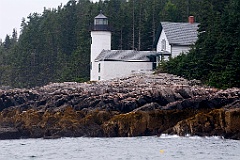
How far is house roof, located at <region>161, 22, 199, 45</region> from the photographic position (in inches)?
2042

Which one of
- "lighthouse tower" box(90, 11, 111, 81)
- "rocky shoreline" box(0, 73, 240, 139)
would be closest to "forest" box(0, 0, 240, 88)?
"lighthouse tower" box(90, 11, 111, 81)

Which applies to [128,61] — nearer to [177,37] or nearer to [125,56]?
[125,56]

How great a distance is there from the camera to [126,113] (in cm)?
3431

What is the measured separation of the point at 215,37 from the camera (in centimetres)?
4378

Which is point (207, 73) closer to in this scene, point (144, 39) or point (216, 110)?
point (216, 110)

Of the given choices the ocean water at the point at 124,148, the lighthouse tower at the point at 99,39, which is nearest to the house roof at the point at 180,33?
the lighthouse tower at the point at 99,39

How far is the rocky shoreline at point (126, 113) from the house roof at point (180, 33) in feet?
43.4

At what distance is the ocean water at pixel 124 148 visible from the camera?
2636cm

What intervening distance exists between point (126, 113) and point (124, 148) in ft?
18.7

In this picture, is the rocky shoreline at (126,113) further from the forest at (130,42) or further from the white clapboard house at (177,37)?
the white clapboard house at (177,37)

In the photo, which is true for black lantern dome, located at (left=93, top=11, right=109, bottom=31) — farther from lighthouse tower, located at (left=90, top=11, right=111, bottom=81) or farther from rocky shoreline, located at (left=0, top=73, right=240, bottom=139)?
rocky shoreline, located at (left=0, top=73, right=240, bottom=139)

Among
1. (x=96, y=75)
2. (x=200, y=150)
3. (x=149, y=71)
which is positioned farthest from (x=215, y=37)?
(x=200, y=150)

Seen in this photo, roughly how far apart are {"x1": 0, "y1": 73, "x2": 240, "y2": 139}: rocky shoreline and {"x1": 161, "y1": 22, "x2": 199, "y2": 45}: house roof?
13.2m

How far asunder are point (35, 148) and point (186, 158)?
7258 millimetres
